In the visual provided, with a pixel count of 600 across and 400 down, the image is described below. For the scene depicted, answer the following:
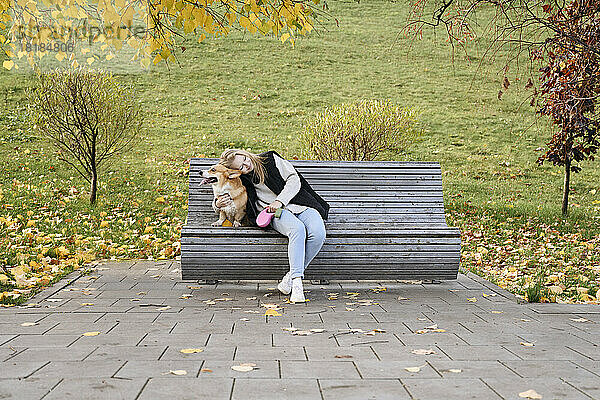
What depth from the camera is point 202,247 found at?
5.15 metres

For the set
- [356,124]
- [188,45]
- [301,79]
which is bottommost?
[356,124]

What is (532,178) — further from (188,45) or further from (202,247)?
(188,45)

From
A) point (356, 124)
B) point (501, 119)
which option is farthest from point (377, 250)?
point (501, 119)

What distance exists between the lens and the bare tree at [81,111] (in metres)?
10.4

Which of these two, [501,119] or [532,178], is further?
[501,119]

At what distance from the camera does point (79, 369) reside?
297 centimetres

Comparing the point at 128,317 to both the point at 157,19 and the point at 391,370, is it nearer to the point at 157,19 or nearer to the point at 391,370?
the point at 391,370

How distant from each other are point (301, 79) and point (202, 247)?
58.9 ft

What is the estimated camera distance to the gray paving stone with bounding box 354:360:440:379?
297 cm

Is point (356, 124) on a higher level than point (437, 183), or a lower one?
higher

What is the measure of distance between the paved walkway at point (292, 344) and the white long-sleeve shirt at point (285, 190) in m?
0.74

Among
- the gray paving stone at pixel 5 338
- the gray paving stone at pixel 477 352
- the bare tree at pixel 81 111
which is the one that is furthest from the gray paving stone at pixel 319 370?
the bare tree at pixel 81 111

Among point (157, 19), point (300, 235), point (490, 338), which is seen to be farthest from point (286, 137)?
point (490, 338)

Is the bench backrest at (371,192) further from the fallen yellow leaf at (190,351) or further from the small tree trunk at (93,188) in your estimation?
the small tree trunk at (93,188)
